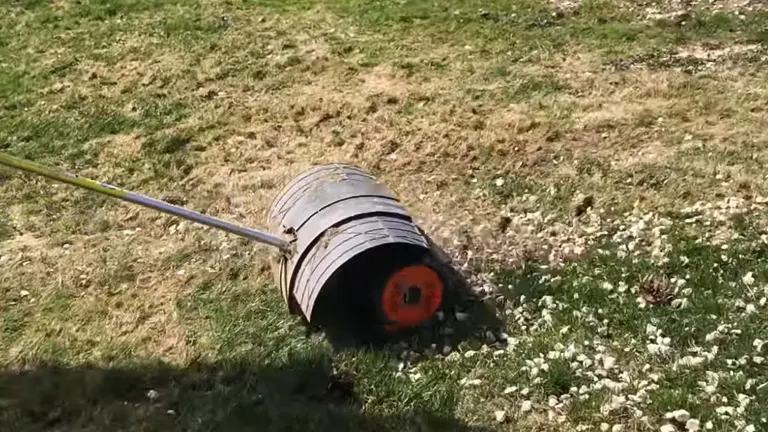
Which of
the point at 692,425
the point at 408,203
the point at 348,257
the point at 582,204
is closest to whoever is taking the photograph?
the point at 692,425

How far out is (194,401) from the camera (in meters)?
4.60

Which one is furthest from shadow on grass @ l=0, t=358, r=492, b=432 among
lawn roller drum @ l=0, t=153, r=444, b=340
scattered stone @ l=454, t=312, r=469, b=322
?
scattered stone @ l=454, t=312, r=469, b=322

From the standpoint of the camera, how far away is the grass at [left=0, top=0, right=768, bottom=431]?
15.1 feet

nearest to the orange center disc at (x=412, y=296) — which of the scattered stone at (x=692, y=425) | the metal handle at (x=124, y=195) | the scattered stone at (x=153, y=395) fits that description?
the metal handle at (x=124, y=195)

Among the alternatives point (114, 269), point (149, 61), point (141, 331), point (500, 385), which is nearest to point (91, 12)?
point (149, 61)

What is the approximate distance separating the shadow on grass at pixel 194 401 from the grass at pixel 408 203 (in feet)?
0.05

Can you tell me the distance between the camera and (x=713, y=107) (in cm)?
706

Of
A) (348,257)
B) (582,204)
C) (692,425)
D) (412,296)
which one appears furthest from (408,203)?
(692,425)

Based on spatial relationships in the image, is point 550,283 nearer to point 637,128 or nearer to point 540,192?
point 540,192

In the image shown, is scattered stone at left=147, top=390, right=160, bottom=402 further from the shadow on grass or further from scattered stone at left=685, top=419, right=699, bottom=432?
scattered stone at left=685, top=419, right=699, bottom=432

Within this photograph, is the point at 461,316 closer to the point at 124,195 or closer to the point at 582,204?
the point at 582,204

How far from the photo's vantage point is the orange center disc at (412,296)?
472 centimetres

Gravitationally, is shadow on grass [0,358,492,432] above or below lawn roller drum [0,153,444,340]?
below

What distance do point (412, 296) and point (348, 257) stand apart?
1.43 feet
